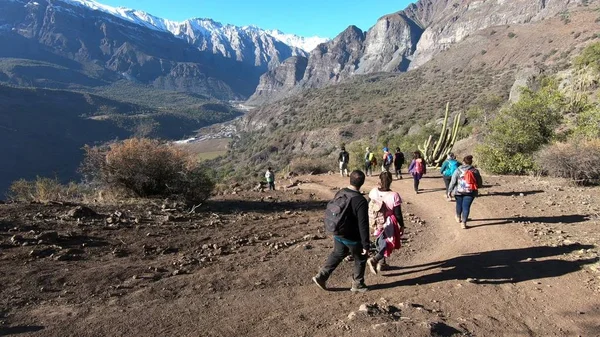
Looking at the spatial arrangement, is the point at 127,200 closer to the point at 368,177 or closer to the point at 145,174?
the point at 145,174

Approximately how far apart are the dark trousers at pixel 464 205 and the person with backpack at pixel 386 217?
3.09 m

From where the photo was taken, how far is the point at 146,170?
10953mm

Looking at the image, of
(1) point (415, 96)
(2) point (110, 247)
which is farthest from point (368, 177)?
(1) point (415, 96)

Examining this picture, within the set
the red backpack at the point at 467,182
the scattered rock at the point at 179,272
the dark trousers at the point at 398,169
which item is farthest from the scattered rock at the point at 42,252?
the dark trousers at the point at 398,169

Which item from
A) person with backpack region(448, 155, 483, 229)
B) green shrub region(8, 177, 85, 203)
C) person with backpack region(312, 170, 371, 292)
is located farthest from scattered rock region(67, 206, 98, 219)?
person with backpack region(448, 155, 483, 229)

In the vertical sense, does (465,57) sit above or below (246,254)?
above

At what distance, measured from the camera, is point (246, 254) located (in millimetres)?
6703

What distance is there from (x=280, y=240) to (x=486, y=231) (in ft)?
14.2

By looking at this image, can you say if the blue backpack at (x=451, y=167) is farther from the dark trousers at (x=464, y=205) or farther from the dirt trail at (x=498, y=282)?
the dirt trail at (x=498, y=282)

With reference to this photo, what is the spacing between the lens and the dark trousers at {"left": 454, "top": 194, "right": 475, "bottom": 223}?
778 centimetres

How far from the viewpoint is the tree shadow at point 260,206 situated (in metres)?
10.9

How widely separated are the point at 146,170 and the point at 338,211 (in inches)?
317

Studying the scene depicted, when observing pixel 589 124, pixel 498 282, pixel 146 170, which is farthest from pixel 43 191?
pixel 589 124

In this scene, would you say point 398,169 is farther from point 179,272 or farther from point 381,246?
point 179,272
